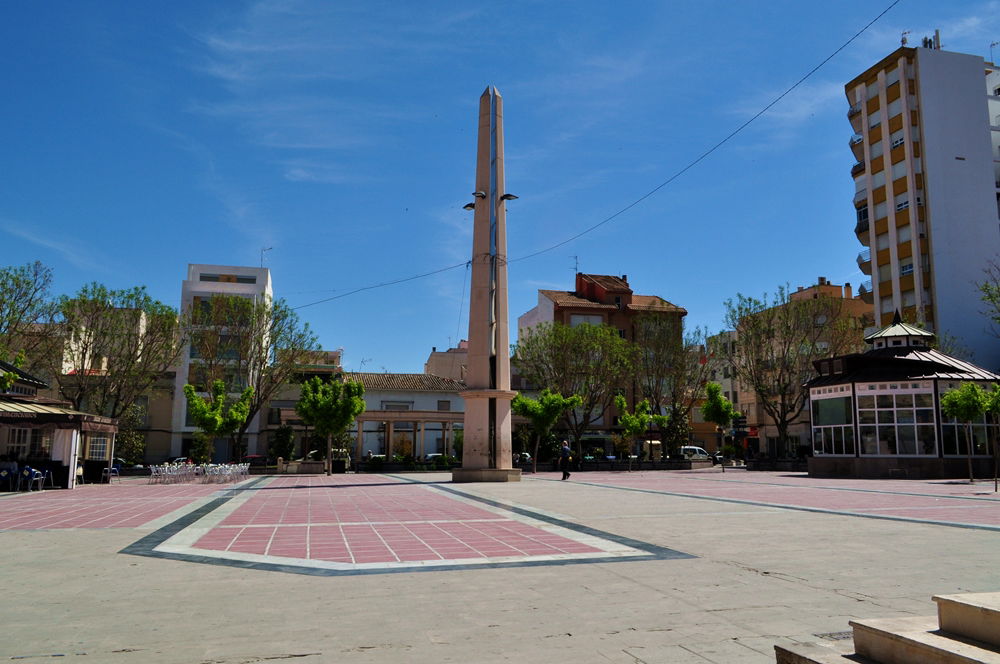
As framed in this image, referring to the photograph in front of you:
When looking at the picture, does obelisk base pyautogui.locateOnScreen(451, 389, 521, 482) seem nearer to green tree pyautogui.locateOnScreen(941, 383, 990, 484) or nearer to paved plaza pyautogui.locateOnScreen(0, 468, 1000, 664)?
paved plaza pyautogui.locateOnScreen(0, 468, 1000, 664)

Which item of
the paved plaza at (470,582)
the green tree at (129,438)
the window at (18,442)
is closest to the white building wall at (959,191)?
the paved plaza at (470,582)

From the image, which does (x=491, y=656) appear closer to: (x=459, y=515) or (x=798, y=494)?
(x=459, y=515)

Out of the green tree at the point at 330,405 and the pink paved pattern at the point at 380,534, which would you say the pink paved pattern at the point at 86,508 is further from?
the green tree at the point at 330,405

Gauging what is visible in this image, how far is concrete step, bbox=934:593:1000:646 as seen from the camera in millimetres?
3113

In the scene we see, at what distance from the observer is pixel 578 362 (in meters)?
45.6

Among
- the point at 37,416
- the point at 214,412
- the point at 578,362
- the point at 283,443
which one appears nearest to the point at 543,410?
the point at 578,362

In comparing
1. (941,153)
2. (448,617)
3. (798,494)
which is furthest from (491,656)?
(941,153)

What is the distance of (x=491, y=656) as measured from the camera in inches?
170

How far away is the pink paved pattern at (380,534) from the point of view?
329 inches

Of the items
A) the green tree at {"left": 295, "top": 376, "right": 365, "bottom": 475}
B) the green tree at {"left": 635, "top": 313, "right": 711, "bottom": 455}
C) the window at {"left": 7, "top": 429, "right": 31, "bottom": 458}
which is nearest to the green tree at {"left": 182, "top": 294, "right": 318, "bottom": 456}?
the green tree at {"left": 295, "top": 376, "right": 365, "bottom": 475}

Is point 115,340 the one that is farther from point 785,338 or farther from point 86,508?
point 785,338

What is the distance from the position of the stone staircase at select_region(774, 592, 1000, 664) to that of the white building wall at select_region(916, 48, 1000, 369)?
4697 centimetres

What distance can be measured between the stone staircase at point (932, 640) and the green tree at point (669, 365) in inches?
1794

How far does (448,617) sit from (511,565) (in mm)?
2330
